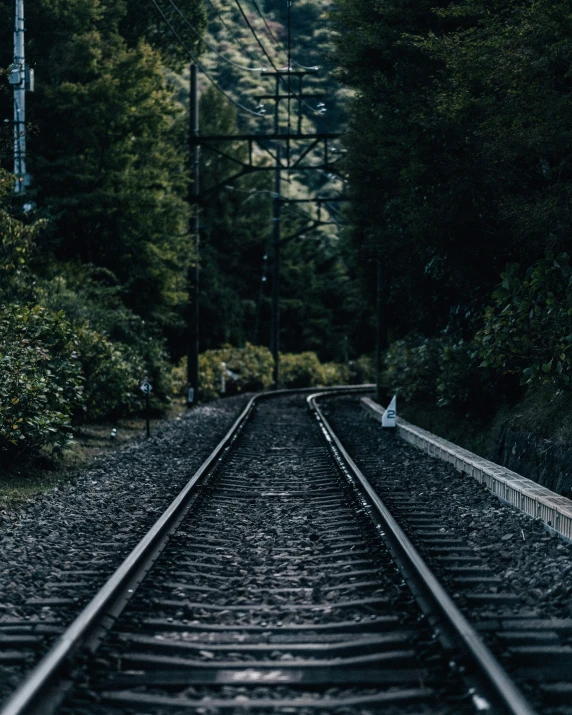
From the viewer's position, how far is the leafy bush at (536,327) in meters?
12.2

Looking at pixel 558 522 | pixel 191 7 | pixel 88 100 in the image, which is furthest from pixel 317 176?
pixel 558 522

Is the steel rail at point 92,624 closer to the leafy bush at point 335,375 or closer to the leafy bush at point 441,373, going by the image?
the leafy bush at point 441,373

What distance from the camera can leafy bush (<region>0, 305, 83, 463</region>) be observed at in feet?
43.5

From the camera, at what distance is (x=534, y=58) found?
39.3ft

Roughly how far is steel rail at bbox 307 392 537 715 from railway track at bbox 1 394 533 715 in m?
0.01

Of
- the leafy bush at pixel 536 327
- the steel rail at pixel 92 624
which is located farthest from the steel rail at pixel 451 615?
the leafy bush at pixel 536 327

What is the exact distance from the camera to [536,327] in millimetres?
12781

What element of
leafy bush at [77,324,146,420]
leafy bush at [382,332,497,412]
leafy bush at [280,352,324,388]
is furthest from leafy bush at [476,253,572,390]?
leafy bush at [280,352,324,388]

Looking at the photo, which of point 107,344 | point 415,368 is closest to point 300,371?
point 415,368

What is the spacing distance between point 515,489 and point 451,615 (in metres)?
5.20

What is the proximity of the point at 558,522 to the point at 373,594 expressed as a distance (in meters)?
3.14

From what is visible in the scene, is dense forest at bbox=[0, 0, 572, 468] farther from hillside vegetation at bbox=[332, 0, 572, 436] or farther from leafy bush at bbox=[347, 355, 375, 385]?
leafy bush at bbox=[347, 355, 375, 385]

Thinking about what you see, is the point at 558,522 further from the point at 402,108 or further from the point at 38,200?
the point at 38,200

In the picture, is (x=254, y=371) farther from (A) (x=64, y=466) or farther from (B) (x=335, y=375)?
(A) (x=64, y=466)
